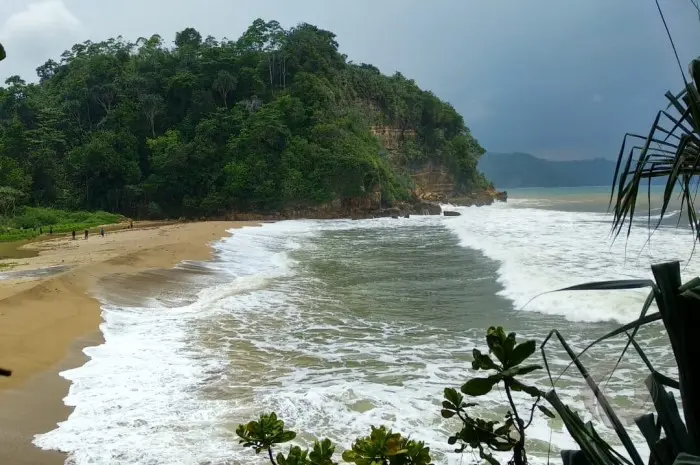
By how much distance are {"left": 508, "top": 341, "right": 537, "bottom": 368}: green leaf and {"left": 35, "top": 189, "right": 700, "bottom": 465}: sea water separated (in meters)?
0.17

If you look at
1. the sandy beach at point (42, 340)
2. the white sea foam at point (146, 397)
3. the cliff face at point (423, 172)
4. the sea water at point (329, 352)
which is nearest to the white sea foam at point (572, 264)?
the sea water at point (329, 352)

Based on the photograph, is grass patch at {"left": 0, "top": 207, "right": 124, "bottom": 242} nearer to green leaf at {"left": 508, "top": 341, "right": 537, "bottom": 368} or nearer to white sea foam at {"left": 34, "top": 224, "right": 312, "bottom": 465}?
white sea foam at {"left": 34, "top": 224, "right": 312, "bottom": 465}

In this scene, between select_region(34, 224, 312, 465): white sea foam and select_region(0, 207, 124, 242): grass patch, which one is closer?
select_region(34, 224, 312, 465): white sea foam

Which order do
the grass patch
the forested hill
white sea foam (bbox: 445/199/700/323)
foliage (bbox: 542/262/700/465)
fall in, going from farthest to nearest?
the forested hill < the grass patch < white sea foam (bbox: 445/199/700/323) < foliage (bbox: 542/262/700/465)

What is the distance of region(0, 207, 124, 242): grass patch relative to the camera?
25.4 metres

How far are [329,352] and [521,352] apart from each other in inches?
214

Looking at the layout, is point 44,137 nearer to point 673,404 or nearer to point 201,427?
point 201,427

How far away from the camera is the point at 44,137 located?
38.9 metres

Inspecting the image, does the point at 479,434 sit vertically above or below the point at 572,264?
above

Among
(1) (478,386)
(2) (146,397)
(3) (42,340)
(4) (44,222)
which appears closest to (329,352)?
(2) (146,397)

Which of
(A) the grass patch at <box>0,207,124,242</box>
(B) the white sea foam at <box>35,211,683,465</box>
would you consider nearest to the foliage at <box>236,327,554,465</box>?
(B) the white sea foam at <box>35,211,683,465</box>

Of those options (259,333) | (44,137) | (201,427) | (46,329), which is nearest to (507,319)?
(259,333)

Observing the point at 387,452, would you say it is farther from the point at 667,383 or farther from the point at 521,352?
the point at 667,383

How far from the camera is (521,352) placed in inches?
48.2
